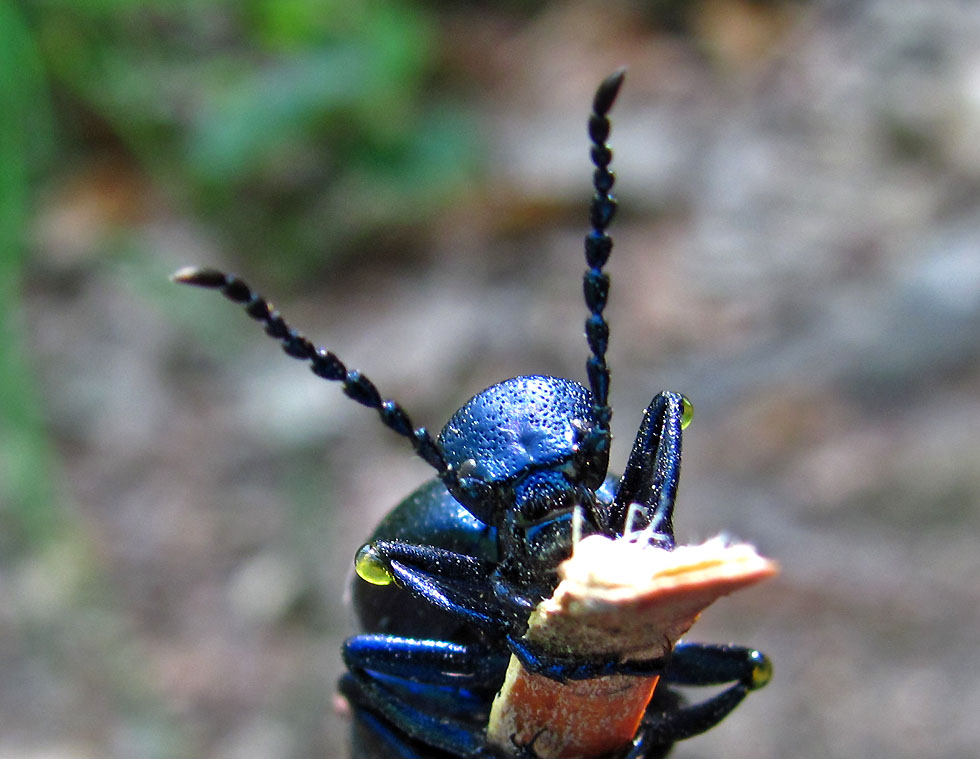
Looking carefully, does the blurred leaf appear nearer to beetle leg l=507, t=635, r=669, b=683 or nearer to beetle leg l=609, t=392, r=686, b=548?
beetle leg l=609, t=392, r=686, b=548

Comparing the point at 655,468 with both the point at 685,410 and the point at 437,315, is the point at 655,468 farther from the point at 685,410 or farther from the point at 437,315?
the point at 437,315

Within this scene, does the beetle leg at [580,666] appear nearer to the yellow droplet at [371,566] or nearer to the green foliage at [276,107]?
the yellow droplet at [371,566]

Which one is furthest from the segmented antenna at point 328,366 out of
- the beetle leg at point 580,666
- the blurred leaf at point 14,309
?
the blurred leaf at point 14,309

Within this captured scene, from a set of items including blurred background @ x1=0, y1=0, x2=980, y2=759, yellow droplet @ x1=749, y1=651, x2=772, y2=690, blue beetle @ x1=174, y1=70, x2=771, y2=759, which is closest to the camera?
blue beetle @ x1=174, y1=70, x2=771, y2=759

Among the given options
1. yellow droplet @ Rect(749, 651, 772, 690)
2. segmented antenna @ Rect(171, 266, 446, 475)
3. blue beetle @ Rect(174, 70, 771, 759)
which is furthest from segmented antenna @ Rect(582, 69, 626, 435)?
yellow droplet @ Rect(749, 651, 772, 690)

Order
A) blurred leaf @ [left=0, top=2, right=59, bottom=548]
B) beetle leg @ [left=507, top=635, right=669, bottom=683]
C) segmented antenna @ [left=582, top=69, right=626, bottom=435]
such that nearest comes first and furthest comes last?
beetle leg @ [left=507, top=635, right=669, bottom=683] → segmented antenna @ [left=582, top=69, right=626, bottom=435] → blurred leaf @ [left=0, top=2, right=59, bottom=548]

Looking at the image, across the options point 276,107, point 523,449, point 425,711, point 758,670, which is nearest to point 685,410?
point 523,449

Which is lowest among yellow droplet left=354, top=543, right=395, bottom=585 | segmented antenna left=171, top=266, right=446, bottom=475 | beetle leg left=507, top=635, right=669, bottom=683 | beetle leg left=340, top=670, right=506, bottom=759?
beetle leg left=507, top=635, right=669, bottom=683
